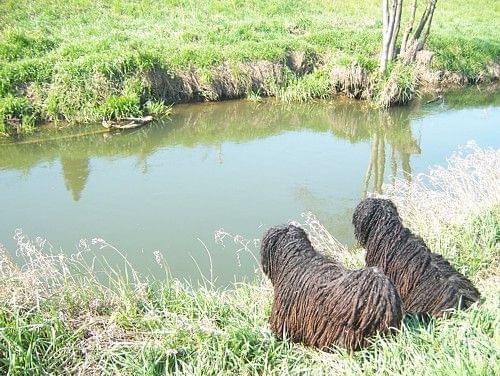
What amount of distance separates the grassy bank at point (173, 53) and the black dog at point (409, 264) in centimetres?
784

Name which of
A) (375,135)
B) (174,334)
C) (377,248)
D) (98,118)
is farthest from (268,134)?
(174,334)

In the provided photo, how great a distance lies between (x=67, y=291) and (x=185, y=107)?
28.5 feet

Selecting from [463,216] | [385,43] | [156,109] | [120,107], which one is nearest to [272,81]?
[385,43]

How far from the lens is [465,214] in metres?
5.53

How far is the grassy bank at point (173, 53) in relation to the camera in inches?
437

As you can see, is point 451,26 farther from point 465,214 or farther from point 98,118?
point 465,214

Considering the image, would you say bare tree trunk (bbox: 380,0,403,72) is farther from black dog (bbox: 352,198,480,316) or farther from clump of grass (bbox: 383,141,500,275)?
black dog (bbox: 352,198,480,316)

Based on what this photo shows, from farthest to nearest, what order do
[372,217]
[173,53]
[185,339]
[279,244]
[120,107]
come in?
[173,53]
[120,107]
[372,217]
[279,244]
[185,339]

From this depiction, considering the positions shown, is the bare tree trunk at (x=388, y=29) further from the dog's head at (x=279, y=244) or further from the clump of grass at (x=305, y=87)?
the dog's head at (x=279, y=244)

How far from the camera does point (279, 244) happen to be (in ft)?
13.7

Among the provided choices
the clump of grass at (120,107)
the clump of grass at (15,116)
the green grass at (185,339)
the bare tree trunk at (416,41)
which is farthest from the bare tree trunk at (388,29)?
the green grass at (185,339)

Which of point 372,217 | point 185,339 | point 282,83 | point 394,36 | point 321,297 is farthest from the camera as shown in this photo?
point 282,83

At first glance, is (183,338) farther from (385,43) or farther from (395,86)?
(385,43)

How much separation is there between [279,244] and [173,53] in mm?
9291
